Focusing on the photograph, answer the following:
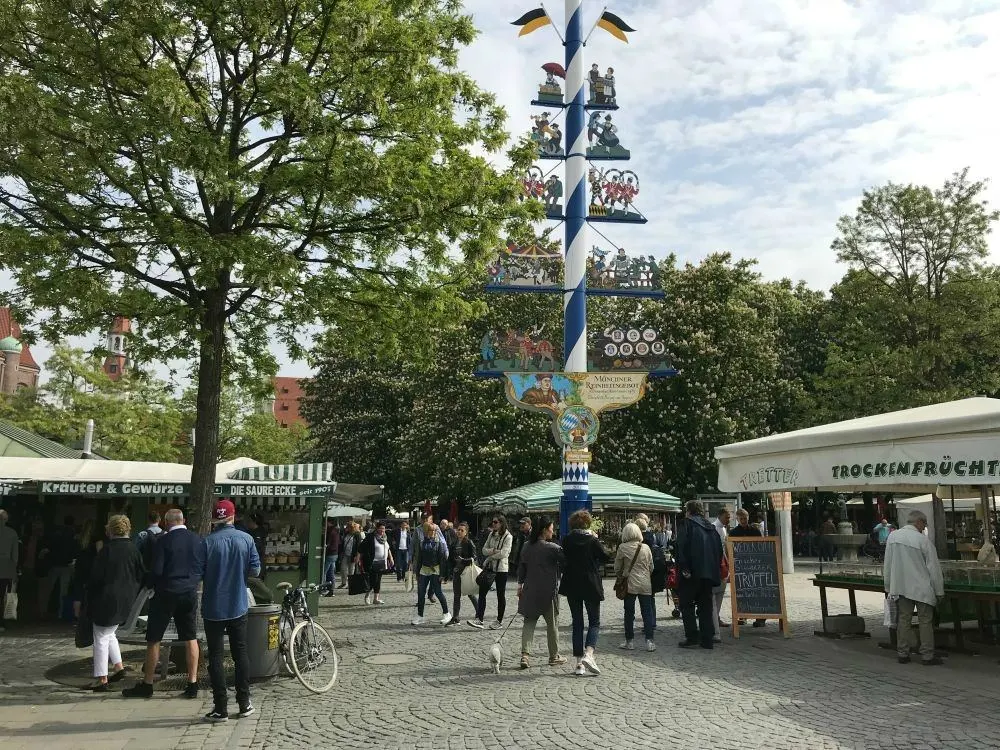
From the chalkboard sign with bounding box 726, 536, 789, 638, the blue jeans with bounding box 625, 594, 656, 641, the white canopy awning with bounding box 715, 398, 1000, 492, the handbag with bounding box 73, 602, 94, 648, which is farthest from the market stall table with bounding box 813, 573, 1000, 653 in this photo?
the handbag with bounding box 73, 602, 94, 648

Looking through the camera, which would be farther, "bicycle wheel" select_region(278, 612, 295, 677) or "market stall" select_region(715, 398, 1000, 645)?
"bicycle wheel" select_region(278, 612, 295, 677)

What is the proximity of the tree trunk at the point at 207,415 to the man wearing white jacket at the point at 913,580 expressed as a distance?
8006 millimetres

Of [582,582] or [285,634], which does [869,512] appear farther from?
[285,634]

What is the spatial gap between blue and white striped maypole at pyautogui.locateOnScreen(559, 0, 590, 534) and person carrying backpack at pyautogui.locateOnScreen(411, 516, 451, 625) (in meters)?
4.49

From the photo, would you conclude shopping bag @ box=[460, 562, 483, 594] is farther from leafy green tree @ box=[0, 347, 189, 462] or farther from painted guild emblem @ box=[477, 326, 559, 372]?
leafy green tree @ box=[0, 347, 189, 462]

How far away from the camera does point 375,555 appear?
18.0 meters

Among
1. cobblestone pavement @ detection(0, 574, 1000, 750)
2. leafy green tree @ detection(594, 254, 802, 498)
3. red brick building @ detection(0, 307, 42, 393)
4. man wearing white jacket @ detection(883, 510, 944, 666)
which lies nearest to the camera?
cobblestone pavement @ detection(0, 574, 1000, 750)

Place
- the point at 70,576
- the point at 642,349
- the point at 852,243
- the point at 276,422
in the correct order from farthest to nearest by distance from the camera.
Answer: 1. the point at 276,422
2. the point at 852,243
3. the point at 642,349
4. the point at 70,576

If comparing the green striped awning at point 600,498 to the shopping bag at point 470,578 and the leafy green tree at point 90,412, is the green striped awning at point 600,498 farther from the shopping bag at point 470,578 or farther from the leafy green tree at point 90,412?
the leafy green tree at point 90,412

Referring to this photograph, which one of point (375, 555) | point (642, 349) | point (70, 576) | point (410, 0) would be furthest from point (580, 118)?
point (70, 576)

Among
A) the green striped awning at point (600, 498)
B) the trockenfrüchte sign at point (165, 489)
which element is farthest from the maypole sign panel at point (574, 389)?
the trockenfrüchte sign at point (165, 489)

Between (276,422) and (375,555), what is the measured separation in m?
36.0

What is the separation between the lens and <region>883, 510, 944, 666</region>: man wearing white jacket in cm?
976

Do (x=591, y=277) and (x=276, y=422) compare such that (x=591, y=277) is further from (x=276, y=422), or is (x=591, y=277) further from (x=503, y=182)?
(x=276, y=422)
